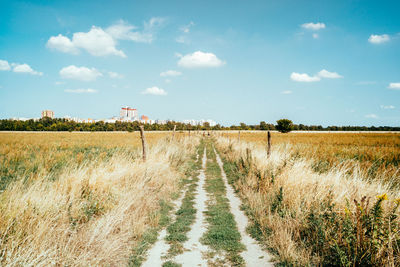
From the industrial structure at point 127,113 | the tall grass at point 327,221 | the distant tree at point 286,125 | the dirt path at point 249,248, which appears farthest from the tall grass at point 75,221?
the industrial structure at point 127,113

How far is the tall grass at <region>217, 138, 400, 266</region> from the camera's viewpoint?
8.77ft

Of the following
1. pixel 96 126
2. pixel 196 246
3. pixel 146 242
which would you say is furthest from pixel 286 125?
pixel 146 242

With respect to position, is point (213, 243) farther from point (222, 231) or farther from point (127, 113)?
point (127, 113)

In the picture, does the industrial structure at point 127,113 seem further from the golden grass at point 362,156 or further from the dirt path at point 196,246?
the dirt path at point 196,246

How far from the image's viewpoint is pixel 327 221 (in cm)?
349

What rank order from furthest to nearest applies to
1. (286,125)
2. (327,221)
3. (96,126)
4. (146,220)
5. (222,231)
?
1. (96,126)
2. (286,125)
3. (146,220)
4. (222,231)
5. (327,221)

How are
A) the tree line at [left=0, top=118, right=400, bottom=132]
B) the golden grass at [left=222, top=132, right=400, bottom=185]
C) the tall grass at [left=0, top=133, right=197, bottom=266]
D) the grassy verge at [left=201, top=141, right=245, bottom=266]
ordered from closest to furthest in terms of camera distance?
the tall grass at [left=0, top=133, right=197, bottom=266]
the grassy verge at [left=201, top=141, right=245, bottom=266]
the golden grass at [left=222, top=132, right=400, bottom=185]
the tree line at [left=0, top=118, right=400, bottom=132]

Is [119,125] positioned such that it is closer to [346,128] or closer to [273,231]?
[273,231]

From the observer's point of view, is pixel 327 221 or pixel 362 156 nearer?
pixel 327 221

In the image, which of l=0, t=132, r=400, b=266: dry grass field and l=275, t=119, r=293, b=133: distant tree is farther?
l=275, t=119, r=293, b=133: distant tree

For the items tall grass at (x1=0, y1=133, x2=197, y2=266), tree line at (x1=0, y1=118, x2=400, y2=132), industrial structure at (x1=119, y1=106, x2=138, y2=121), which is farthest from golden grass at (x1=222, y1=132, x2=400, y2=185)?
industrial structure at (x1=119, y1=106, x2=138, y2=121)

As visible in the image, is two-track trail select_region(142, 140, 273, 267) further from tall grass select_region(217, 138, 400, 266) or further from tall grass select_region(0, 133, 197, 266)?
tall grass select_region(0, 133, 197, 266)

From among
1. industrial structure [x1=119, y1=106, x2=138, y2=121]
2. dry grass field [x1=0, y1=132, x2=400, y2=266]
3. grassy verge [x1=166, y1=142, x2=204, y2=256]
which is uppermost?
industrial structure [x1=119, y1=106, x2=138, y2=121]

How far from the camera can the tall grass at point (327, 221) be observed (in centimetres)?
267
